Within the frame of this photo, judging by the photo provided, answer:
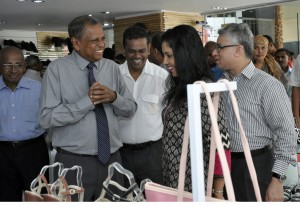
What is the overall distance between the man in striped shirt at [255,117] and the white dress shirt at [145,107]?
904 mm

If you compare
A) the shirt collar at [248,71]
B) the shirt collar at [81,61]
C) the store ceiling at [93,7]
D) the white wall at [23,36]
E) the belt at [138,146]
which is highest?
the store ceiling at [93,7]

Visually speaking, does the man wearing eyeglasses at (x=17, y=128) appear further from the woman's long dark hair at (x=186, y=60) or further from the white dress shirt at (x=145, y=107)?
the woman's long dark hair at (x=186, y=60)

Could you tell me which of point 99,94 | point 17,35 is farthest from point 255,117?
point 17,35

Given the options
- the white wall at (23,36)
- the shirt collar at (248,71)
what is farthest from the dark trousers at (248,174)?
the white wall at (23,36)

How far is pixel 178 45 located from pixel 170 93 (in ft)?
0.90

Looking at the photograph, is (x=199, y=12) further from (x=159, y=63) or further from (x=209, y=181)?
(x=209, y=181)

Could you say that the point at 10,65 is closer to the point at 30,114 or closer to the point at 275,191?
the point at 30,114

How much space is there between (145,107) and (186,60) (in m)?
1.31

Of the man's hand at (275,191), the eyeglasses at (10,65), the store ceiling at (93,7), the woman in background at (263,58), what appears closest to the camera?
the man's hand at (275,191)

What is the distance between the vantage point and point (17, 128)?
3859 millimetres

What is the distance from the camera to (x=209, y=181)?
4.73 feet

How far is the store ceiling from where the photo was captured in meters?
12.7

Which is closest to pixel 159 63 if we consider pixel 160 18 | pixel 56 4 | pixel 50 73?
pixel 50 73

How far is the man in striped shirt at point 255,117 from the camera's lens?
256 centimetres
